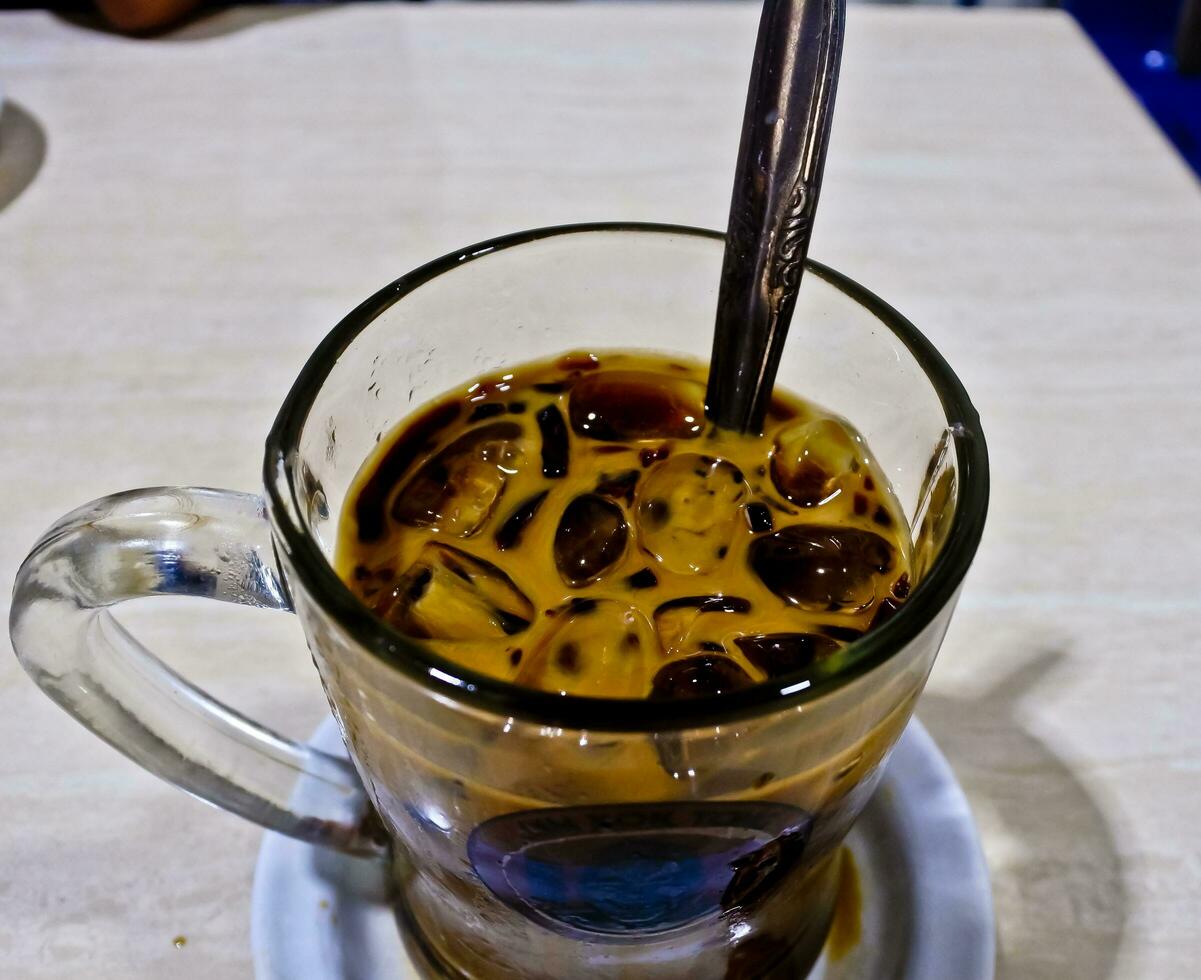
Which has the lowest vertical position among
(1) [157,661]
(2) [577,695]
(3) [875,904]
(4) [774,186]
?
(3) [875,904]

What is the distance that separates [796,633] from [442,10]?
1.32m

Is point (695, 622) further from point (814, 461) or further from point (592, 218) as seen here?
point (592, 218)

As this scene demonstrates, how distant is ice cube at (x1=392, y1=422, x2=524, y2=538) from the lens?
618 millimetres

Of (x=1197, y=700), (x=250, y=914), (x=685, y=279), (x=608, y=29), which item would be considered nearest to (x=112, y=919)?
(x=250, y=914)

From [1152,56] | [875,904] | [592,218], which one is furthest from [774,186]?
[1152,56]

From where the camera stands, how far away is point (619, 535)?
0.60 metres

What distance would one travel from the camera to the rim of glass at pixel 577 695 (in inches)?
16.2

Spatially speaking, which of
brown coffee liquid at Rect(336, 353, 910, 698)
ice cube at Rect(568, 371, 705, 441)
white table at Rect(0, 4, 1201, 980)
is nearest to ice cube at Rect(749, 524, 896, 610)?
brown coffee liquid at Rect(336, 353, 910, 698)

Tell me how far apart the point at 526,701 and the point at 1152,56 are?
2680 millimetres

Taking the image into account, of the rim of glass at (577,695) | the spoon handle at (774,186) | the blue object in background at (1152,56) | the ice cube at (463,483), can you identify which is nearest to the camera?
the rim of glass at (577,695)

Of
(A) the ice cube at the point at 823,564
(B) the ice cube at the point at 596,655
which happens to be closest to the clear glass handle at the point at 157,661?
(B) the ice cube at the point at 596,655

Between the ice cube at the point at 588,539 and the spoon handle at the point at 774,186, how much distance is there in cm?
10

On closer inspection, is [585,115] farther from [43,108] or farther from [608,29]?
[43,108]

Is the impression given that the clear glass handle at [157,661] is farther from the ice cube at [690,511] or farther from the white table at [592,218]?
the ice cube at [690,511]
